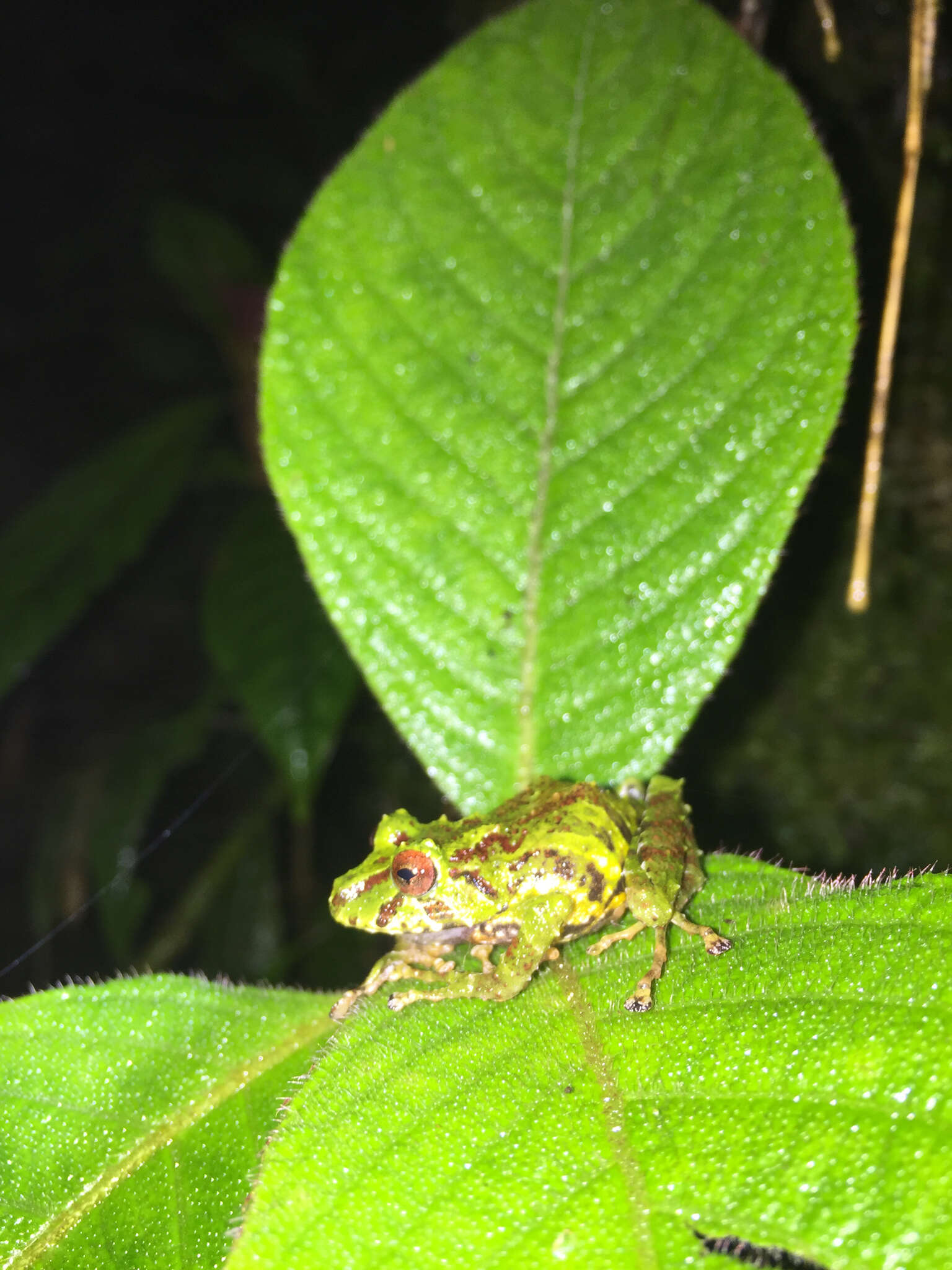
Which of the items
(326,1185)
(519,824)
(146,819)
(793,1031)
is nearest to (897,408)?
(519,824)

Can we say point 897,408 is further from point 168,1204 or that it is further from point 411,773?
point 168,1204

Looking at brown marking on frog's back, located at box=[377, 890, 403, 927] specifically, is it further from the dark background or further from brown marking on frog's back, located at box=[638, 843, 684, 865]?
the dark background

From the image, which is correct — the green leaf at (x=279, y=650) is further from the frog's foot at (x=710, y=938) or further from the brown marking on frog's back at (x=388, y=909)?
the frog's foot at (x=710, y=938)

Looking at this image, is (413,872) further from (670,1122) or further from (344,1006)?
(670,1122)

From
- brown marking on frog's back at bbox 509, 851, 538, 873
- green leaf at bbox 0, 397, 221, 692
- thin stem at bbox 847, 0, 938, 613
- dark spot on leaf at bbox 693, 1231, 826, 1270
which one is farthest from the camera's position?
green leaf at bbox 0, 397, 221, 692

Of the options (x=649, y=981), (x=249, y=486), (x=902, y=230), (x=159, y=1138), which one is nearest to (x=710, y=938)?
(x=649, y=981)

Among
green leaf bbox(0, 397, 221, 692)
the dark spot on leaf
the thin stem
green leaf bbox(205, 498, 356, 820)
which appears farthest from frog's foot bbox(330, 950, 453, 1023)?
green leaf bbox(0, 397, 221, 692)
